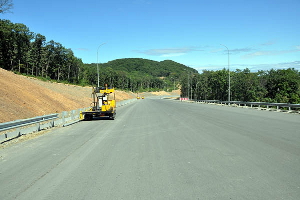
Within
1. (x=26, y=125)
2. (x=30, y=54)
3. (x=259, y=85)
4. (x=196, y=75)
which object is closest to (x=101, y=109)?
(x=26, y=125)

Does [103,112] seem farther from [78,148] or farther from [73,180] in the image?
[73,180]

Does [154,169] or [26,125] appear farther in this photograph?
[26,125]

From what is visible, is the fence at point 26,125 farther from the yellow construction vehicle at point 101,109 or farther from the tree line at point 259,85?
the tree line at point 259,85

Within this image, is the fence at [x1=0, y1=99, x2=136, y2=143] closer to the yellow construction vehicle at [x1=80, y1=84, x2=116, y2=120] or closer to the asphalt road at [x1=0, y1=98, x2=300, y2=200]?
the yellow construction vehicle at [x1=80, y1=84, x2=116, y2=120]

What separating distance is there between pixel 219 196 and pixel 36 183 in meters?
3.69

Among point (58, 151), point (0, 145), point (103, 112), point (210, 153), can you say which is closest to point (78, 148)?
point (58, 151)

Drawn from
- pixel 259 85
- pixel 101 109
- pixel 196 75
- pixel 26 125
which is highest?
pixel 196 75

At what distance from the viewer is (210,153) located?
8562 millimetres

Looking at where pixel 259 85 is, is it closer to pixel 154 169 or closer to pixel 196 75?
pixel 196 75

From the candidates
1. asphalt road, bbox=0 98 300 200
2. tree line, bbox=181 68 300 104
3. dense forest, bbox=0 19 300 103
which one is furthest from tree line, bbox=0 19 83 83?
asphalt road, bbox=0 98 300 200

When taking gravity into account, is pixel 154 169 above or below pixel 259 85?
below

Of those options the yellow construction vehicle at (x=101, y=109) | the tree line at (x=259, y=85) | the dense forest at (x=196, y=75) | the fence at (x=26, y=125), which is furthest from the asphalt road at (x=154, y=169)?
the tree line at (x=259, y=85)

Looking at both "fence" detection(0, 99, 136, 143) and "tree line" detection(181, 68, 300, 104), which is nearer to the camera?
"fence" detection(0, 99, 136, 143)

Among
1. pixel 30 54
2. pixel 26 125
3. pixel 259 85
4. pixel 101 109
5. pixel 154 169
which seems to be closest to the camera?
pixel 154 169
